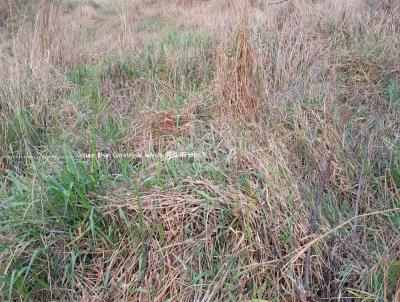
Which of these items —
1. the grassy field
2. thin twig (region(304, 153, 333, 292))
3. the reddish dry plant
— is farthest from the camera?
the reddish dry plant

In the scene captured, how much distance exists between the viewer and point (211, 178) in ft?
A: 6.86

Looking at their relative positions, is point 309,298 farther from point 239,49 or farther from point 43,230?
point 239,49

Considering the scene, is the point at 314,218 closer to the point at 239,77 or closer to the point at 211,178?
the point at 211,178

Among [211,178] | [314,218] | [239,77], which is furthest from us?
[239,77]

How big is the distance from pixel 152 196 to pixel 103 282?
0.43 metres

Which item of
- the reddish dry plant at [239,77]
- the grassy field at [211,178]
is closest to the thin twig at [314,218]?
the grassy field at [211,178]

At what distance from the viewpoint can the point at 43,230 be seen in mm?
1892

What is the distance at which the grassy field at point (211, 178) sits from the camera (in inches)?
69.7

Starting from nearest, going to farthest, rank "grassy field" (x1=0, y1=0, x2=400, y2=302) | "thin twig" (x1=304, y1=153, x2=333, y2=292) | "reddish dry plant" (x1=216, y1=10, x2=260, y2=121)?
1. "thin twig" (x1=304, y1=153, x2=333, y2=292)
2. "grassy field" (x1=0, y1=0, x2=400, y2=302)
3. "reddish dry plant" (x1=216, y1=10, x2=260, y2=121)

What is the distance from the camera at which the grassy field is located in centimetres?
177

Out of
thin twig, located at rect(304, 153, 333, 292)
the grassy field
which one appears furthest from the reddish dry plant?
thin twig, located at rect(304, 153, 333, 292)

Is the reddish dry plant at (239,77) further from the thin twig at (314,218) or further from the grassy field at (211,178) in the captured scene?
the thin twig at (314,218)

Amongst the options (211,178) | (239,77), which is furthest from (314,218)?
(239,77)

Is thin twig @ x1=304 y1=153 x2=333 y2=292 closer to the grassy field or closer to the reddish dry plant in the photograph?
the grassy field
